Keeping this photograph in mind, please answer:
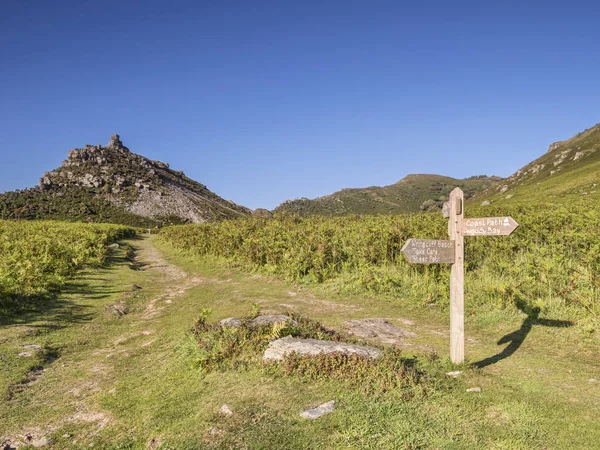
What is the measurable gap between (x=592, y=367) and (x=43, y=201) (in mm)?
114421

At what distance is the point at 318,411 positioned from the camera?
4.36m

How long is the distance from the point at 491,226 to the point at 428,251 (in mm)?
1030

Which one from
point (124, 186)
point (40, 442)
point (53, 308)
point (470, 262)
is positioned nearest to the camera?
point (40, 442)

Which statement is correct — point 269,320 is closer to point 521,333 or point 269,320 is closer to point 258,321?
point 258,321

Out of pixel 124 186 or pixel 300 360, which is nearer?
pixel 300 360

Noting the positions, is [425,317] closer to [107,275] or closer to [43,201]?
[107,275]

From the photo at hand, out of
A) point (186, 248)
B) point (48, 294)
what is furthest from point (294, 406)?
point (186, 248)

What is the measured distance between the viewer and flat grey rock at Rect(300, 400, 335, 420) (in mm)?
4277

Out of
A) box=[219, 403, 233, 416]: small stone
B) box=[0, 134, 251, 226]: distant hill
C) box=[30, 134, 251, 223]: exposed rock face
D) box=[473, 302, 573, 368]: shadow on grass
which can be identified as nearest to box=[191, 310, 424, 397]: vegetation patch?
box=[219, 403, 233, 416]: small stone

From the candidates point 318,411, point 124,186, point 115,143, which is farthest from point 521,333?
point 115,143

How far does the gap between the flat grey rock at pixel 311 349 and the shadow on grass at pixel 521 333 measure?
1864mm

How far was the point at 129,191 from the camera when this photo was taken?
114 meters

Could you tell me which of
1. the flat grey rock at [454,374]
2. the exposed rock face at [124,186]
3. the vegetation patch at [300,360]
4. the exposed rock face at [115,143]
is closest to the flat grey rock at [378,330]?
the vegetation patch at [300,360]

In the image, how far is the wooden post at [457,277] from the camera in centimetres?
585
